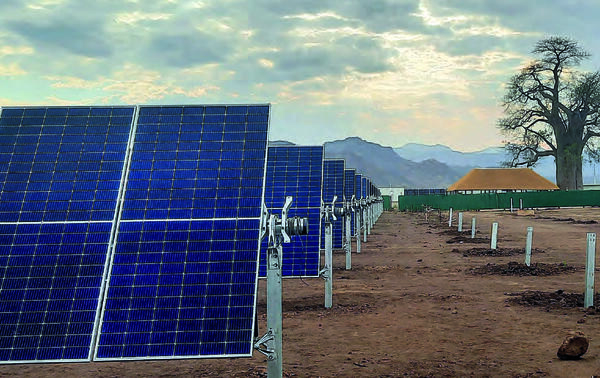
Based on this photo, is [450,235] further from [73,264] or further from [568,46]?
[568,46]

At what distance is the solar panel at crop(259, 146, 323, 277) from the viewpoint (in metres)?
19.2

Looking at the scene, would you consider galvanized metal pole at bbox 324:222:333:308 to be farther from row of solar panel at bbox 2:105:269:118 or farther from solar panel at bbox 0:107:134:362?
solar panel at bbox 0:107:134:362

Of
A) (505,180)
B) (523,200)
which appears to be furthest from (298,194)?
(505,180)

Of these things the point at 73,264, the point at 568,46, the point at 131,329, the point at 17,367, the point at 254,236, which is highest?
the point at 568,46

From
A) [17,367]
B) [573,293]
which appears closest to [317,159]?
[573,293]

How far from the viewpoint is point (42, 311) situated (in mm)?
8664

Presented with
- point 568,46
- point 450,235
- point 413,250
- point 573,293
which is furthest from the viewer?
point 568,46

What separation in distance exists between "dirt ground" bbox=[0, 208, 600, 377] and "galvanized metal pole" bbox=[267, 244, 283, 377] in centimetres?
277

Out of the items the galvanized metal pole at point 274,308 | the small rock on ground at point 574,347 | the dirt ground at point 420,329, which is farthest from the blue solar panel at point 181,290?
the small rock on ground at point 574,347

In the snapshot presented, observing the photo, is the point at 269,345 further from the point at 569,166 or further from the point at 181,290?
the point at 569,166

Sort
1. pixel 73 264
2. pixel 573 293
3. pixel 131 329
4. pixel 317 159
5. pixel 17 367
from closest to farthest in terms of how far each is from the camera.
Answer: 1. pixel 131 329
2. pixel 73 264
3. pixel 17 367
4. pixel 573 293
5. pixel 317 159

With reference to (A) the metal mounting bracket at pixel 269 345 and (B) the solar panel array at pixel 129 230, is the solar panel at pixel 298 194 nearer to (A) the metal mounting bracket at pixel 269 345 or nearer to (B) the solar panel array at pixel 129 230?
(B) the solar panel array at pixel 129 230

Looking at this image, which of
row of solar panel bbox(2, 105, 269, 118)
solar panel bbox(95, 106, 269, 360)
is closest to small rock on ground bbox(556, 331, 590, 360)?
solar panel bbox(95, 106, 269, 360)

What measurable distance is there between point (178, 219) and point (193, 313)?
165 cm
